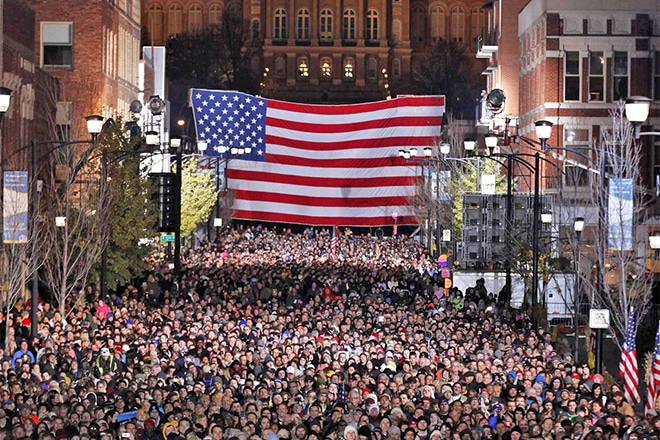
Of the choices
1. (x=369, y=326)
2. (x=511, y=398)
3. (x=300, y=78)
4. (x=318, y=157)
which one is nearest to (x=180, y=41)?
(x=300, y=78)

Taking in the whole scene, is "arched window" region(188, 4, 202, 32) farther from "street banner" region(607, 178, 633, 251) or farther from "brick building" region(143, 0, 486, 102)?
"street banner" region(607, 178, 633, 251)

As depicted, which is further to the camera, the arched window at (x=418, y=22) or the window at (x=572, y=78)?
the arched window at (x=418, y=22)

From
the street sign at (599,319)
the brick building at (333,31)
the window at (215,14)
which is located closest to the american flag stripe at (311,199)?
the street sign at (599,319)

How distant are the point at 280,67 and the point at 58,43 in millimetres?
101373

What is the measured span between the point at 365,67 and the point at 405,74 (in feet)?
15.7

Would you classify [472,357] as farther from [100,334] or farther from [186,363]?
[100,334]

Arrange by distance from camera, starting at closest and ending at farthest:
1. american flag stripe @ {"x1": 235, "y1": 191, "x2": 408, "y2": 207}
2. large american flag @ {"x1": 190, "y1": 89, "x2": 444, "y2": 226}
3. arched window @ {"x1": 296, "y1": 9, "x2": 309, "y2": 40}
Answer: american flag stripe @ {"x1": 235, "y1": 191, "x2": 408, "y2": 207} < large american flag @ {"x1": 190, "y1": 89, "x2": 444, "y2": 226} < arched window @ {"x1": 296, "y1": 9, "x2": 309, "y2": 40}

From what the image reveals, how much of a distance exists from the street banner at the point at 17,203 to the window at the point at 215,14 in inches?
5342

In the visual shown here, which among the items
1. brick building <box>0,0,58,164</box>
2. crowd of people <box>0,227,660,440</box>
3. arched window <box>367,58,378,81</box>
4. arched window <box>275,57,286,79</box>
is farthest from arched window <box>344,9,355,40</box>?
crowd of people <box>0,227,660,440</box>

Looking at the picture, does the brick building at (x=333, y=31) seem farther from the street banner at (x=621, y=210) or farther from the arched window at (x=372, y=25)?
the street banner at (x=621, y=210)

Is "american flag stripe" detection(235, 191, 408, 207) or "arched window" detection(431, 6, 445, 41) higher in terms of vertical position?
"arched window" detection(431, 6, 445, 41)

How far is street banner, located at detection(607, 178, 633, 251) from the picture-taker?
24016mm

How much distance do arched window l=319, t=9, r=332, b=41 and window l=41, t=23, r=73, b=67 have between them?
105352 millimetres

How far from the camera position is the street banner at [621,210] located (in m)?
24.0
